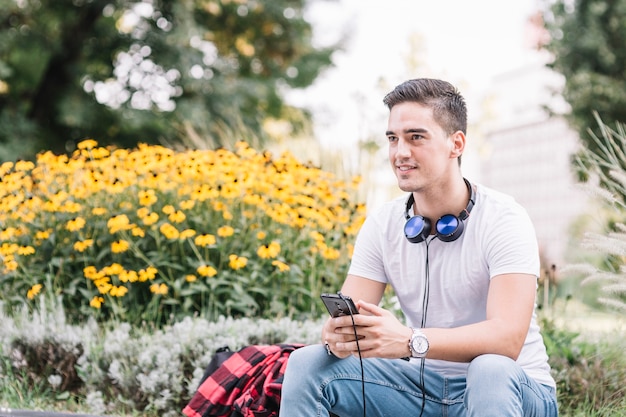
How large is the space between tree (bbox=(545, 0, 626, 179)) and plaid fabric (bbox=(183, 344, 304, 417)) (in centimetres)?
832

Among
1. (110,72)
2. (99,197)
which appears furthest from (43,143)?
(99,197)

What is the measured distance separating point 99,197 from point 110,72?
292 inches

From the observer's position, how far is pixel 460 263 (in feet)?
7.83

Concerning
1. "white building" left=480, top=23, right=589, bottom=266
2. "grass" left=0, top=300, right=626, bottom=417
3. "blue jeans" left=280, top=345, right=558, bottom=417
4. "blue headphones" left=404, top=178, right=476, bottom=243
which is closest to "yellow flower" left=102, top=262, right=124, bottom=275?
"grass" left=0, top=300, right=626, bottom=417

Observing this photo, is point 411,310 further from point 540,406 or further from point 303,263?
point 303,263

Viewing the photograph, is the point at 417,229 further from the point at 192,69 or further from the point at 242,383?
the point at 192,69

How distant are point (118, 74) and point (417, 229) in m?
9.71

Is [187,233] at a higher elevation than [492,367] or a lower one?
higher

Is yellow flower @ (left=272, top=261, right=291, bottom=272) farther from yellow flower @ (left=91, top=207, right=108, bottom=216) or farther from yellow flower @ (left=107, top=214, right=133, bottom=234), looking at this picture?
yellow flower @ (left=91, top=207, right=108, bottom=216)

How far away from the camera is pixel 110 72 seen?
37.4 ft

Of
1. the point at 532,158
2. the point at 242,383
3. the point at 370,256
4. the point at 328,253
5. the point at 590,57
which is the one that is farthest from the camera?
the point at 532,158

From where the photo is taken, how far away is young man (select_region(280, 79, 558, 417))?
2139 mm

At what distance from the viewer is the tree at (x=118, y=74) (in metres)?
11.0

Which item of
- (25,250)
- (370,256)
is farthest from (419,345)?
(25,250)
